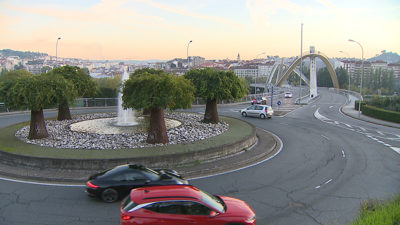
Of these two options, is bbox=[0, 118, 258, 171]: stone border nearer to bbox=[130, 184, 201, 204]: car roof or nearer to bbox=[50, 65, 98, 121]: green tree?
bbox=[130, 184, 201, 204]: car roof

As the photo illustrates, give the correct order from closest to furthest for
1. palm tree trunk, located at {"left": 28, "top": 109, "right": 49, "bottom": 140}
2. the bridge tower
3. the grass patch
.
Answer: the grass patch
palm tree trunk, located at {"left": 28, "top": 109, "right": 49, "bottom": 140}
the bridge tower

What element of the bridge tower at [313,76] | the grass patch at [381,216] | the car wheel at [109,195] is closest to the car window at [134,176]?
the car wheel at [109,195]

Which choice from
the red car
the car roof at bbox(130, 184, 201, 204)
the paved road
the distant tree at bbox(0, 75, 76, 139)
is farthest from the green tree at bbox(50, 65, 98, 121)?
the red car

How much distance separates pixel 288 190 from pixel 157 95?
853 cm

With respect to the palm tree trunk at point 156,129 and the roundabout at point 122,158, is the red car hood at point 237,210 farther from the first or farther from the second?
the palm tree trunk at point 156,129

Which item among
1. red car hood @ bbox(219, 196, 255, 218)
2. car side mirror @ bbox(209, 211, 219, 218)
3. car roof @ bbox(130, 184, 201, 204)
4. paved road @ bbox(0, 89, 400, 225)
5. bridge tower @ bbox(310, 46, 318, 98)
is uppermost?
A: bridge tower @ bbox(310, 46, 318, 98)

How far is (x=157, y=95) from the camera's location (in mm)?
14992

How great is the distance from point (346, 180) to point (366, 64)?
733 ft

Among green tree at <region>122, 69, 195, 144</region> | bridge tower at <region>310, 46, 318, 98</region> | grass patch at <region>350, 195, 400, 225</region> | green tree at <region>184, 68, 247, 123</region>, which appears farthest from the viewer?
bridge tower at <region>310, 46, 318, 98</region>

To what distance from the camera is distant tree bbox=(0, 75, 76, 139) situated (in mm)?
15625

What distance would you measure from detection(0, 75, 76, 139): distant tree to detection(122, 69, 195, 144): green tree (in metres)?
4.07

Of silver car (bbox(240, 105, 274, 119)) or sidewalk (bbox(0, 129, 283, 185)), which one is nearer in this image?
sidewalk (bbox(0, 129, 283, 185))

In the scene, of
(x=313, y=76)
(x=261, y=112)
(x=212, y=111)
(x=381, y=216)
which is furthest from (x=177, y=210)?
(x=313, y=76)

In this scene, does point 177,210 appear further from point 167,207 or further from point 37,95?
point 37,95
